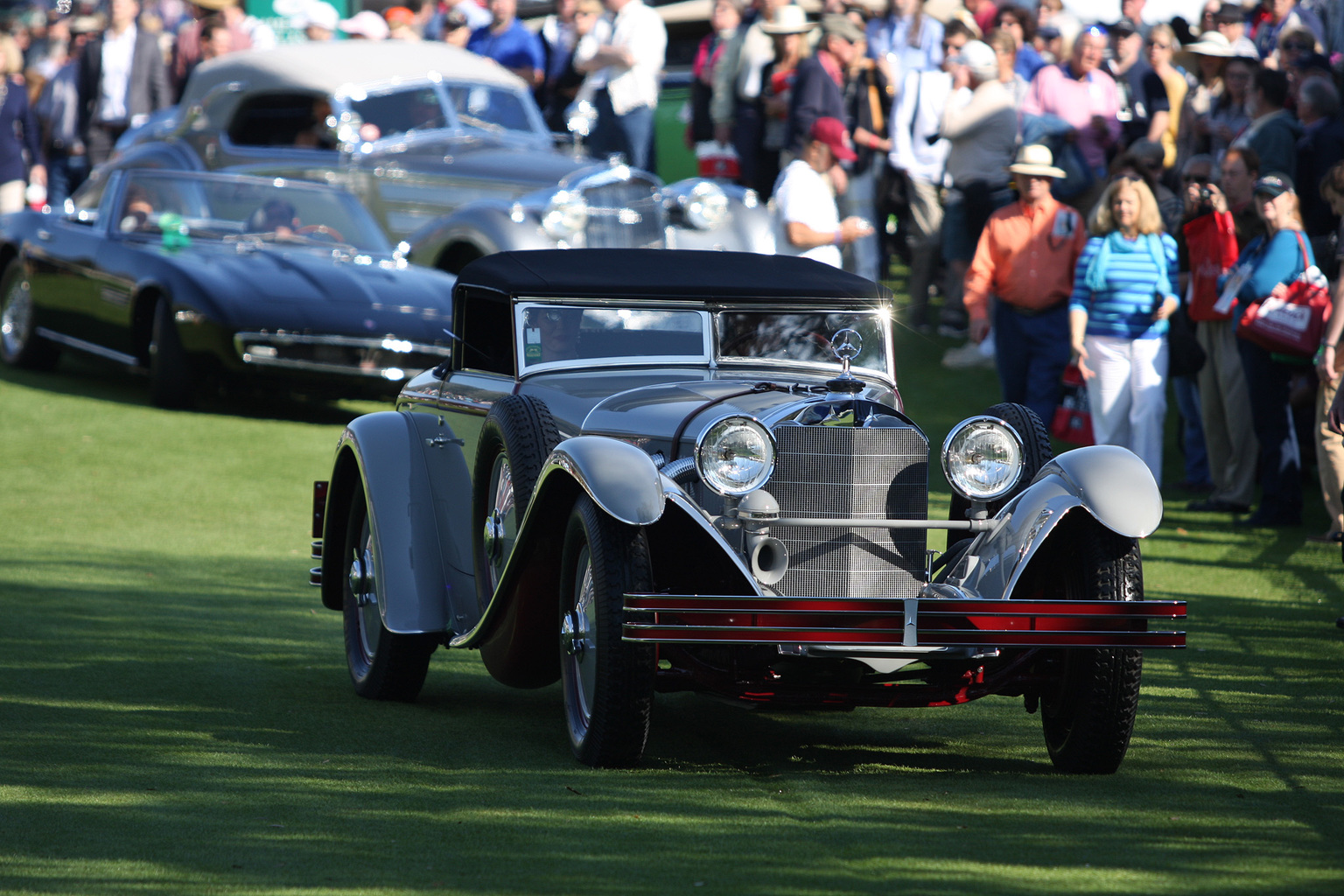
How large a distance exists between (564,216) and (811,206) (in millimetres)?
2140

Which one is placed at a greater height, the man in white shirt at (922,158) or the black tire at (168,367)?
the man in white shirt at (922,158)

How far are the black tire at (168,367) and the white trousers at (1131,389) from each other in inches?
246

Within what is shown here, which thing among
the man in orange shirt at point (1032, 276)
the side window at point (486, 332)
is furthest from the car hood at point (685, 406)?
the man in orange shirt at point (1032, 276)

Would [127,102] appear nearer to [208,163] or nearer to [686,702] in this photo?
[208,163]

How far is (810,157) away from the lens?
11.9 meters

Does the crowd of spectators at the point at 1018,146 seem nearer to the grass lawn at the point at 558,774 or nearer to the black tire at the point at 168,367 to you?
the grass lawn at the point at 558,774

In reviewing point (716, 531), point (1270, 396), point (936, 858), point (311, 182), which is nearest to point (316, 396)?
point (311, 182)

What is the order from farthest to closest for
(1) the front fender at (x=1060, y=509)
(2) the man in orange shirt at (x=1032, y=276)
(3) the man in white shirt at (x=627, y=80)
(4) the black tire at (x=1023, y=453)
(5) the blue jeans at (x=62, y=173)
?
(5) the blue jeans at (x=62, y=173)
(3) the man in white shirt at (x=627, y=80)
(2) the man in orange shirt at (x=1032, y=276)
(4) the black tire at (x=1023, y=453)
(1) the front fender at (x=1060, y=509)

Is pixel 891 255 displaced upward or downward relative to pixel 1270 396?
downward

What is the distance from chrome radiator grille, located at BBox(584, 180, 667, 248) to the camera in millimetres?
13273

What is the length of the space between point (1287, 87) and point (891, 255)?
25.6ft

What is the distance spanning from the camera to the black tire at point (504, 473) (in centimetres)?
536

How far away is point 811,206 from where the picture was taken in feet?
38.3

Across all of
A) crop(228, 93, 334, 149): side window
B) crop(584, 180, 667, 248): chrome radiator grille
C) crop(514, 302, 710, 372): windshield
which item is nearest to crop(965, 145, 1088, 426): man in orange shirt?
crop(584, 180, 667, 248): chrome radiator grille
